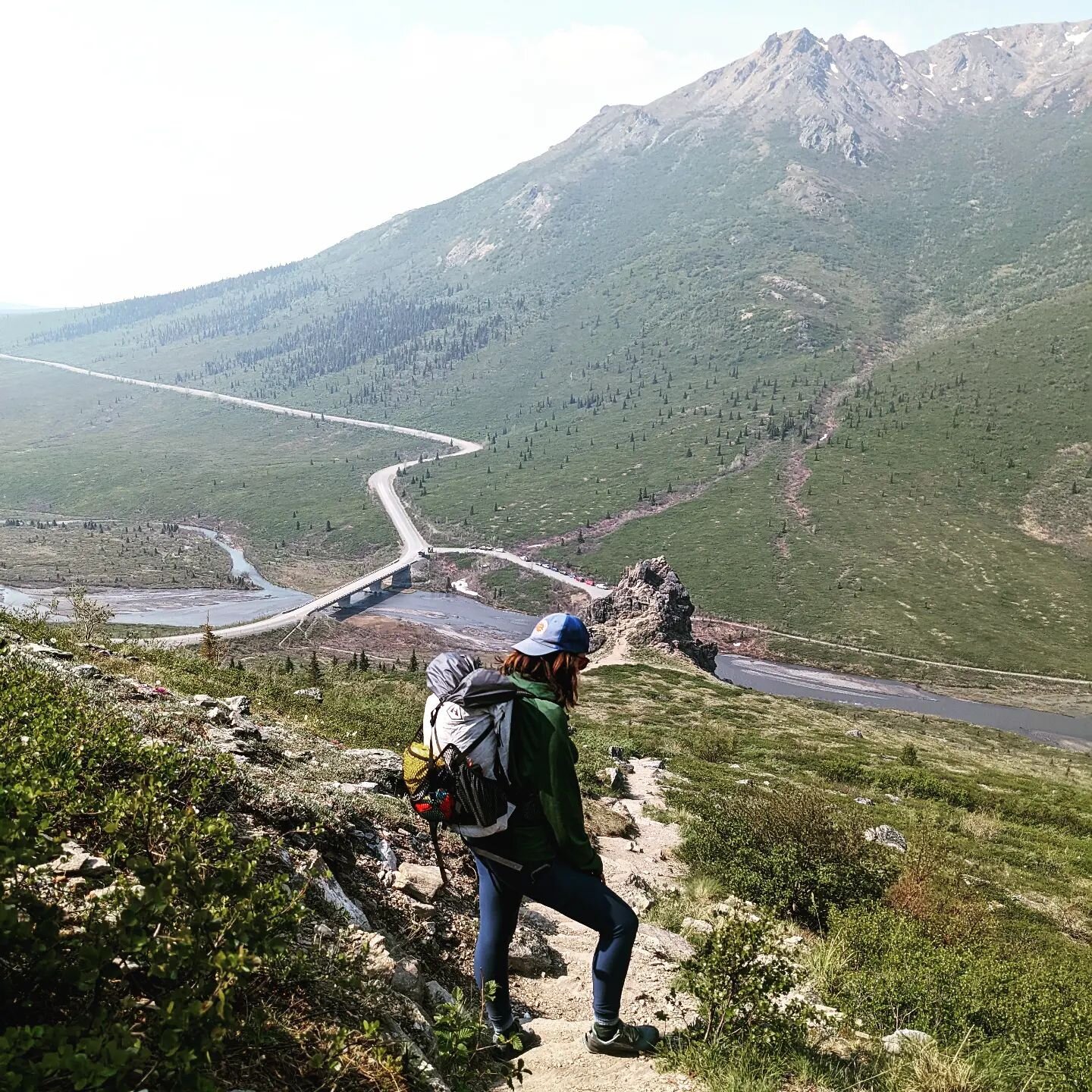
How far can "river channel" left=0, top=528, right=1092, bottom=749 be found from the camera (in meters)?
86.8

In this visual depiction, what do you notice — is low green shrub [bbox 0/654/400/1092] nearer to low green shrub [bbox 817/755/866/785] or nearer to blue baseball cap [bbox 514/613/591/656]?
blue baseball cap [bbox 514/613/591/656]

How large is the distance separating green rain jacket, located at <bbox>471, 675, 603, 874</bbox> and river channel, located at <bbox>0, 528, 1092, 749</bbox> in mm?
82847

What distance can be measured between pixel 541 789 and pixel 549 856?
60cm

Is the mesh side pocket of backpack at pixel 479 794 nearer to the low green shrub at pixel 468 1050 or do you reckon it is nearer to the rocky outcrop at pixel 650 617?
the low green shrub at pixel 468 1050

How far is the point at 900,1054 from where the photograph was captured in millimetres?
6246

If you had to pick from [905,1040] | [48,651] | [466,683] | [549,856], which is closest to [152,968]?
[466,683]

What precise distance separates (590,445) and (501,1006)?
194 metres

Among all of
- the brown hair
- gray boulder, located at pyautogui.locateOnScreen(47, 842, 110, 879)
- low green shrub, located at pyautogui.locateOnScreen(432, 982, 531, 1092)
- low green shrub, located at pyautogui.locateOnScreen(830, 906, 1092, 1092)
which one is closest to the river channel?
low green shrub, located at pyautogui.locateOnScreen(830, 906, 1092, 1092)

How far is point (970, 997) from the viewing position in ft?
26.0

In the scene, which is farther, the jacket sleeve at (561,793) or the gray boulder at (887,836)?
the gray boulder at (887,836)

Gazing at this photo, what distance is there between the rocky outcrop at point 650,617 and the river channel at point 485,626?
11.4m

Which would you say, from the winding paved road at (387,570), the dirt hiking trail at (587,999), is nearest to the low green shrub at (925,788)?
the dirt hiking trail at (587,999)

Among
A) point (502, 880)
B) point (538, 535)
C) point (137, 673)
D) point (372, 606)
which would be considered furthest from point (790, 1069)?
point (538, 535)

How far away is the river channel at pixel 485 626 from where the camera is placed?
8675 cm
